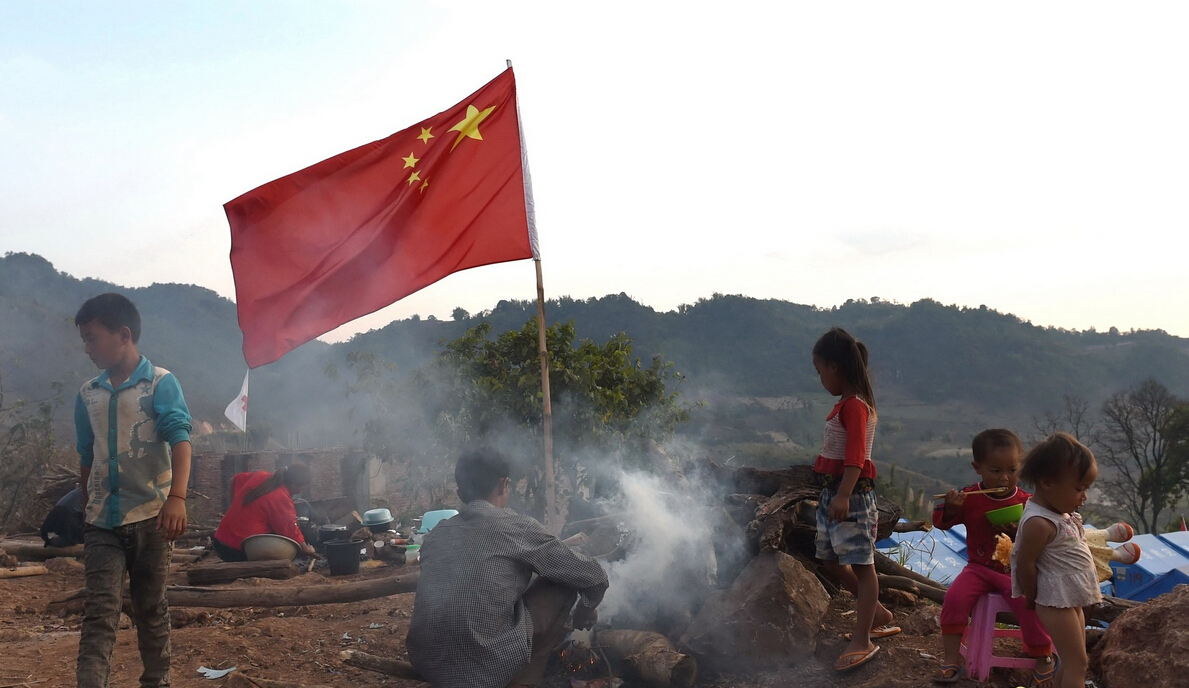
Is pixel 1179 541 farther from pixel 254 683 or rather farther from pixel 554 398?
pixel 254 683

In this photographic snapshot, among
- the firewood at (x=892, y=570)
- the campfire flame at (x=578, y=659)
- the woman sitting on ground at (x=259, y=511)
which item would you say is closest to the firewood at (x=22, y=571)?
the woman sitting on ground at (x=259, y=511)

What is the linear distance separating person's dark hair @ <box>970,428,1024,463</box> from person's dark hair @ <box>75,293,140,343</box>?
4.11 m

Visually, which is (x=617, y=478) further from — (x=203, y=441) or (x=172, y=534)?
(x=203, y=441)

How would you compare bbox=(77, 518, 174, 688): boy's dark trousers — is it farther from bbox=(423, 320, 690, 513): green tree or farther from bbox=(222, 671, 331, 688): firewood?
bbox=(423, 320, 690, 513): green tree

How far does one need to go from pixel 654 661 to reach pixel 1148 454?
3664 cm

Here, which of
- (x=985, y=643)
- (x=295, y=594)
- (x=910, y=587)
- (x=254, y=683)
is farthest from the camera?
(x=295, y=594)

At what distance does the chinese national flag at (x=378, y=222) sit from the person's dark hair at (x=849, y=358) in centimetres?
212

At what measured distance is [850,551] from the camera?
3.92 metres

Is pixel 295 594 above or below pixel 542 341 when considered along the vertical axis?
below

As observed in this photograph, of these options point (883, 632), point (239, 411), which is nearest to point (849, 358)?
point (883, 632)

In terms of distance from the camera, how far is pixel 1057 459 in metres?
3.08

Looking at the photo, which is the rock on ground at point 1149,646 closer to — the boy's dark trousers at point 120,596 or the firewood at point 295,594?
the firewood at point 295,594

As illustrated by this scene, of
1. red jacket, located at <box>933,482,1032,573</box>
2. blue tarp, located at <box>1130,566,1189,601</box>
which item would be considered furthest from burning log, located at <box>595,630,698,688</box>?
blue tarp, located at <box>1130,566,1189,601</box>

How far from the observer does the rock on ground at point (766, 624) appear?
13.9 feet
